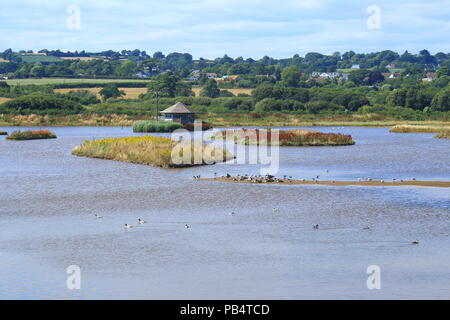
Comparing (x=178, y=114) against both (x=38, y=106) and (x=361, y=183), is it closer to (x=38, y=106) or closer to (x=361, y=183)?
(x=38, y=106)

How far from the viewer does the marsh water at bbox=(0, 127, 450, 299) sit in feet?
70.7

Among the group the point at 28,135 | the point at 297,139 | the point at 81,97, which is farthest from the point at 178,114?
the point at 81,97

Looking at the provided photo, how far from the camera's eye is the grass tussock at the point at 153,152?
180ft

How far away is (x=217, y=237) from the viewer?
28.3 meters

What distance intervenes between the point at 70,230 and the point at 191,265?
7.89 meters

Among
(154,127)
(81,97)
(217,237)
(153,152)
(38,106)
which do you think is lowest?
(154,127)

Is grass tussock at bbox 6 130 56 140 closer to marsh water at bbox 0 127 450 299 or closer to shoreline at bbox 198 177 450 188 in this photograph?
marsh water at bbox 0 127 450 299

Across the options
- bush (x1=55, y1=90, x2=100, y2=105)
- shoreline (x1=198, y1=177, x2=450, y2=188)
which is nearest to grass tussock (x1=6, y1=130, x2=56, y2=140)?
shoreline (x1=198, y1=177, x2=450, y2=188)

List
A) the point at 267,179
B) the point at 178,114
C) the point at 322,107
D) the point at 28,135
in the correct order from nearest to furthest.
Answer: the point at 267,179 < the point at 28,135 < the point at 178,114 < the point at 322,107

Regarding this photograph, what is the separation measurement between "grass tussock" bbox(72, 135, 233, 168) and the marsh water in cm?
338

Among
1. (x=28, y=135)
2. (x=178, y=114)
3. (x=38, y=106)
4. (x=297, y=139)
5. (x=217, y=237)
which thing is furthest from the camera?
(x=38, y=106)

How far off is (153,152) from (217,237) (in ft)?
96.4

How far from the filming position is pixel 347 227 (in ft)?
99.2

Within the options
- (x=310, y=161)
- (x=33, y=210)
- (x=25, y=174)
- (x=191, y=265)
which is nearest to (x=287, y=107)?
(x=310, y=161)
